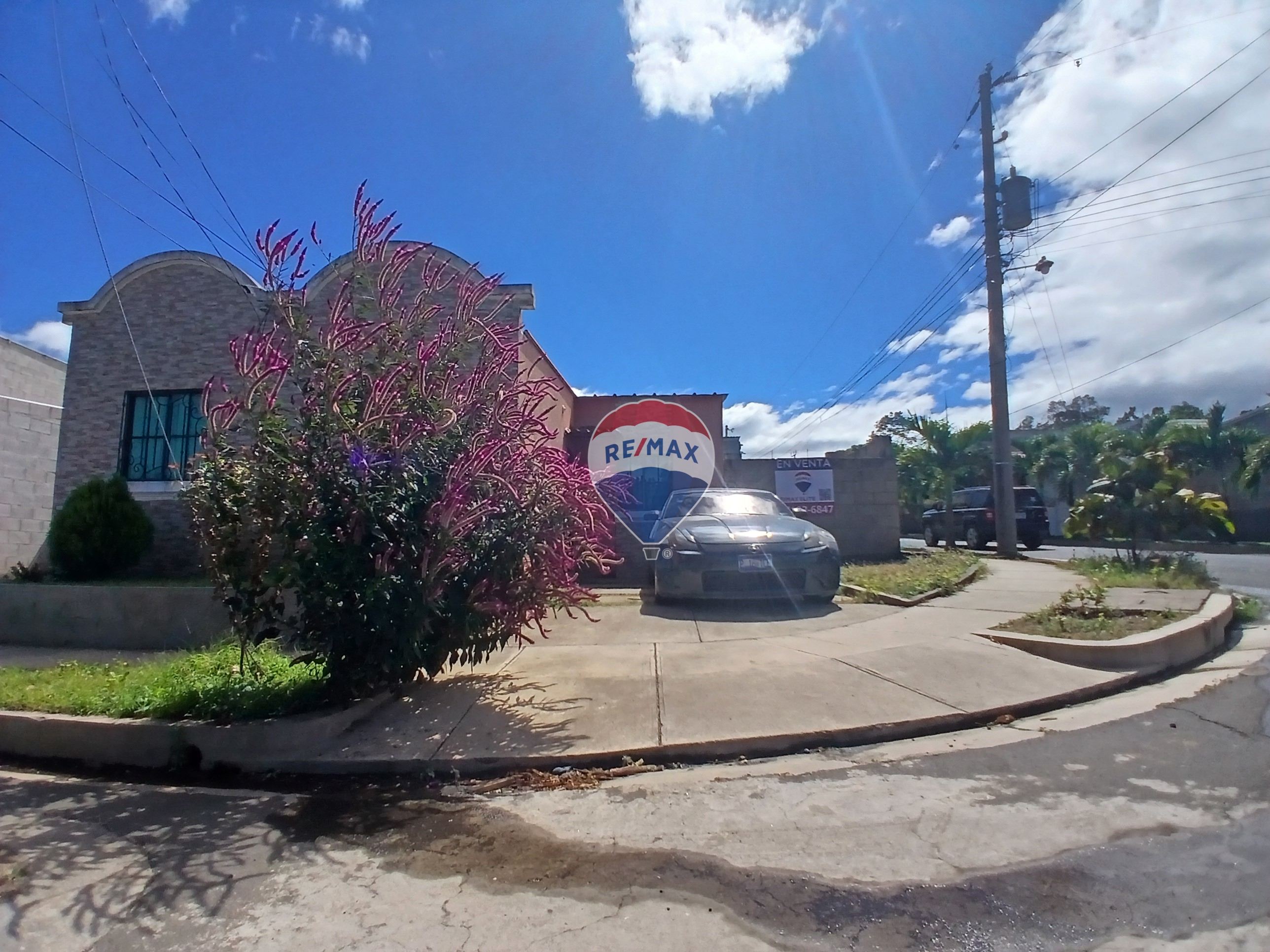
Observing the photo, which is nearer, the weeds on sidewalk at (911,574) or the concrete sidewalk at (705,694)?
the concrete sidewalk at (705,694)

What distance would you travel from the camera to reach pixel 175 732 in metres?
4.48

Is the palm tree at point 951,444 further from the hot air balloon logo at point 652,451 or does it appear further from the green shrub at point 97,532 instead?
the green shrub at point 97,532

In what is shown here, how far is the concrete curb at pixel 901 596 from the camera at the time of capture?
807cm

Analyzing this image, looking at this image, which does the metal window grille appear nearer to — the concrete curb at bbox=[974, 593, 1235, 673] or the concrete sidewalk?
the concrete sidewalk

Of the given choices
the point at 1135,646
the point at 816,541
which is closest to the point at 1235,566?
the point at 816,541

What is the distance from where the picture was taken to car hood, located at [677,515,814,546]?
7945 millimetres

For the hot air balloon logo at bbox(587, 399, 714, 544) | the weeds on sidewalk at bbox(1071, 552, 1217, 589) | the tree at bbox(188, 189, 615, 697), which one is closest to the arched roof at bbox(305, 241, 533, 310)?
the hot air balloon logo at bbox(587, 399, 714, 544)

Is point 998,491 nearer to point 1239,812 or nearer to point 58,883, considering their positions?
point 1239,812

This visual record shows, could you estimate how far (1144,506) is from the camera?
428 inches

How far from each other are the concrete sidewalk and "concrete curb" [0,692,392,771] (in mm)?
171

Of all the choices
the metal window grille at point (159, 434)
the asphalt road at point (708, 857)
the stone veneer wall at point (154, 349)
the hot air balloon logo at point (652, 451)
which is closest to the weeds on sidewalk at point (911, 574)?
the hot air balloon logo at point (652, 451)

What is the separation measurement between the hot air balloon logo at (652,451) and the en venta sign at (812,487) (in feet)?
4.52

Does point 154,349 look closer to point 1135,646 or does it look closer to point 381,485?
point 381,485

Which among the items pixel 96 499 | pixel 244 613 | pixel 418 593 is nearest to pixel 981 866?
pixel 418 593
